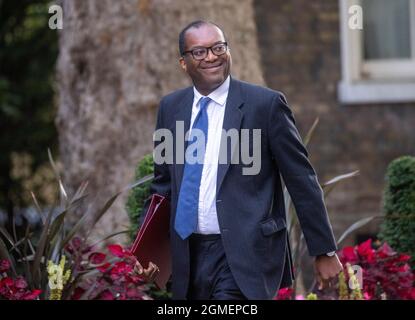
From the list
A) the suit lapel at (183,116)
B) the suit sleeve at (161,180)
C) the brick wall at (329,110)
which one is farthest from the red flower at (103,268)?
the brick wall at (329,110)

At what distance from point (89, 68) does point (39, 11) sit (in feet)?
10.9

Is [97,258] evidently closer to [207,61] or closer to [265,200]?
[265,200]

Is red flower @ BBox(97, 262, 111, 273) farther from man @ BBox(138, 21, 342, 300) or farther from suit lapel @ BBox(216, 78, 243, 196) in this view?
suit lapel @ BBox(216, 78, 243, 196)

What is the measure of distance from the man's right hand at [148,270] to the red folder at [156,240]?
24 millimetres

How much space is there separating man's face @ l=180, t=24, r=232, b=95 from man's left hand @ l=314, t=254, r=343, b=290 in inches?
34.9

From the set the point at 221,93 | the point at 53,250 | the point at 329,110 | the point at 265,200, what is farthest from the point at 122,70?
the point at 265,200

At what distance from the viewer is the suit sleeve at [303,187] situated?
4746 millimetres

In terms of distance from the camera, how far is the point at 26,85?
466 inches

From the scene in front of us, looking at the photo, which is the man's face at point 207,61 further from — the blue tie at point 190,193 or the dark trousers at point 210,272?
the dark trousers at point 210,272

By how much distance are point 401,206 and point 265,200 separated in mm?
2013

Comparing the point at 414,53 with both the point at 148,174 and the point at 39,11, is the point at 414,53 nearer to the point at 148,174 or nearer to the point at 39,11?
the point at 39,11

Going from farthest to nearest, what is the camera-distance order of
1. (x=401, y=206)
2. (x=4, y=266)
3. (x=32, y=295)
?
(x=401, y=206) → (x=4, y=266) → (x=32, y=295)

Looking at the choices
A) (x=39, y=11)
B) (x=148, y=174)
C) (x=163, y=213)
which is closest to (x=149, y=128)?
(x=148, y=174)

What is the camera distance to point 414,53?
1052cm
